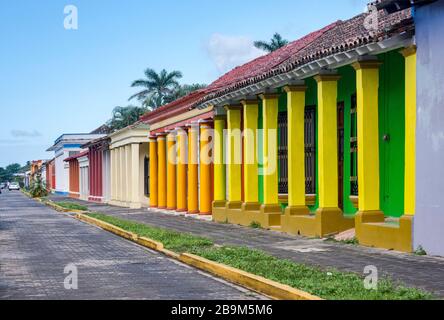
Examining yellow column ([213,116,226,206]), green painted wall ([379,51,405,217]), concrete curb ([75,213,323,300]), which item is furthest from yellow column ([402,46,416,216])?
yellow column ([213,116,226,206])

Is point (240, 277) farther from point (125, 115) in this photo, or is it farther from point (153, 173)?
point (125, 115)

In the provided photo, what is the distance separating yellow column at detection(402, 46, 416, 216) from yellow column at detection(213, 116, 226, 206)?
1120cm

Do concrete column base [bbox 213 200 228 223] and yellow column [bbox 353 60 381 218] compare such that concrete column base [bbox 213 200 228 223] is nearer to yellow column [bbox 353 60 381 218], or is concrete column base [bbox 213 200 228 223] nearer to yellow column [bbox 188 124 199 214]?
yellow column [bbox 188 124 199 214]

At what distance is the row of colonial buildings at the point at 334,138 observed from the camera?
12.3 meters

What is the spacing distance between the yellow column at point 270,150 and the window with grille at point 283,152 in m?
0.36

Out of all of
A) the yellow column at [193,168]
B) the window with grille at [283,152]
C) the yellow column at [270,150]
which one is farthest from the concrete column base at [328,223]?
the yellow column at [193,168]

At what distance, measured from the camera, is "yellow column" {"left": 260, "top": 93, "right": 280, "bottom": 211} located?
19.3 m

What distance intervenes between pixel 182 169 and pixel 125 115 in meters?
37.8

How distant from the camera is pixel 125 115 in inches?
2562

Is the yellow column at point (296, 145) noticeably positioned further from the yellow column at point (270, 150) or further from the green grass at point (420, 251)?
the green grass at point (420, 251)

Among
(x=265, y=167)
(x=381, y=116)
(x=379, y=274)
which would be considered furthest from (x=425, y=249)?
(x=265, y=167)
